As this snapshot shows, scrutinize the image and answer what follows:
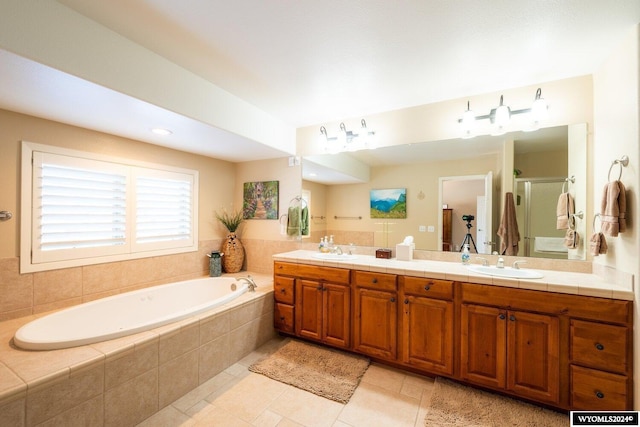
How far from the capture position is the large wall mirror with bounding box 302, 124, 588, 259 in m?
2.14

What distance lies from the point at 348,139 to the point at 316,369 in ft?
7.53

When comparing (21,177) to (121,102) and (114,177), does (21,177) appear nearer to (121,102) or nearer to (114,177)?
(114,177)

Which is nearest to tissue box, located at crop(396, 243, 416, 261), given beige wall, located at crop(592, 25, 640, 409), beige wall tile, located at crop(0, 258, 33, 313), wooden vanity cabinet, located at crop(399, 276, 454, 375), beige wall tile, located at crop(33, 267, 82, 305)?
wooden vanity cabinet, located at crop(399, 276, 454, 375)

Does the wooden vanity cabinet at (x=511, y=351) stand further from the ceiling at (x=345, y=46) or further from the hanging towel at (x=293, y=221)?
the hanging towel at (x=293, y=221)

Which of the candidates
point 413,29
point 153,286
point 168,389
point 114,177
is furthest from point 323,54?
point 153,286

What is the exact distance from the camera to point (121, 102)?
181cm

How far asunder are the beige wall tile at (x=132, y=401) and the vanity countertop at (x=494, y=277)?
1.47 m

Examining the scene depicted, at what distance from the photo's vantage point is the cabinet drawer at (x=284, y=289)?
2.73 meters

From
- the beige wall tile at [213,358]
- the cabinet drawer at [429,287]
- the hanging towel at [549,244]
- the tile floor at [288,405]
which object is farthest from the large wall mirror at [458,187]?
the beige wall tile at [213,358]

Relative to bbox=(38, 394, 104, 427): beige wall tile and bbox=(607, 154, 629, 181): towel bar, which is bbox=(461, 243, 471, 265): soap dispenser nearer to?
bbox=(607, 154, 629, 181): towel bar

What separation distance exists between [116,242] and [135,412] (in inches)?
61.1

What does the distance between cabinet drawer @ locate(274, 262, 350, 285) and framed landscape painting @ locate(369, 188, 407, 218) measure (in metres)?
0.79

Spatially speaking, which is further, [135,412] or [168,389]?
[168,389]

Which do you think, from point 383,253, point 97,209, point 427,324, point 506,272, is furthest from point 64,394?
point 506,272
